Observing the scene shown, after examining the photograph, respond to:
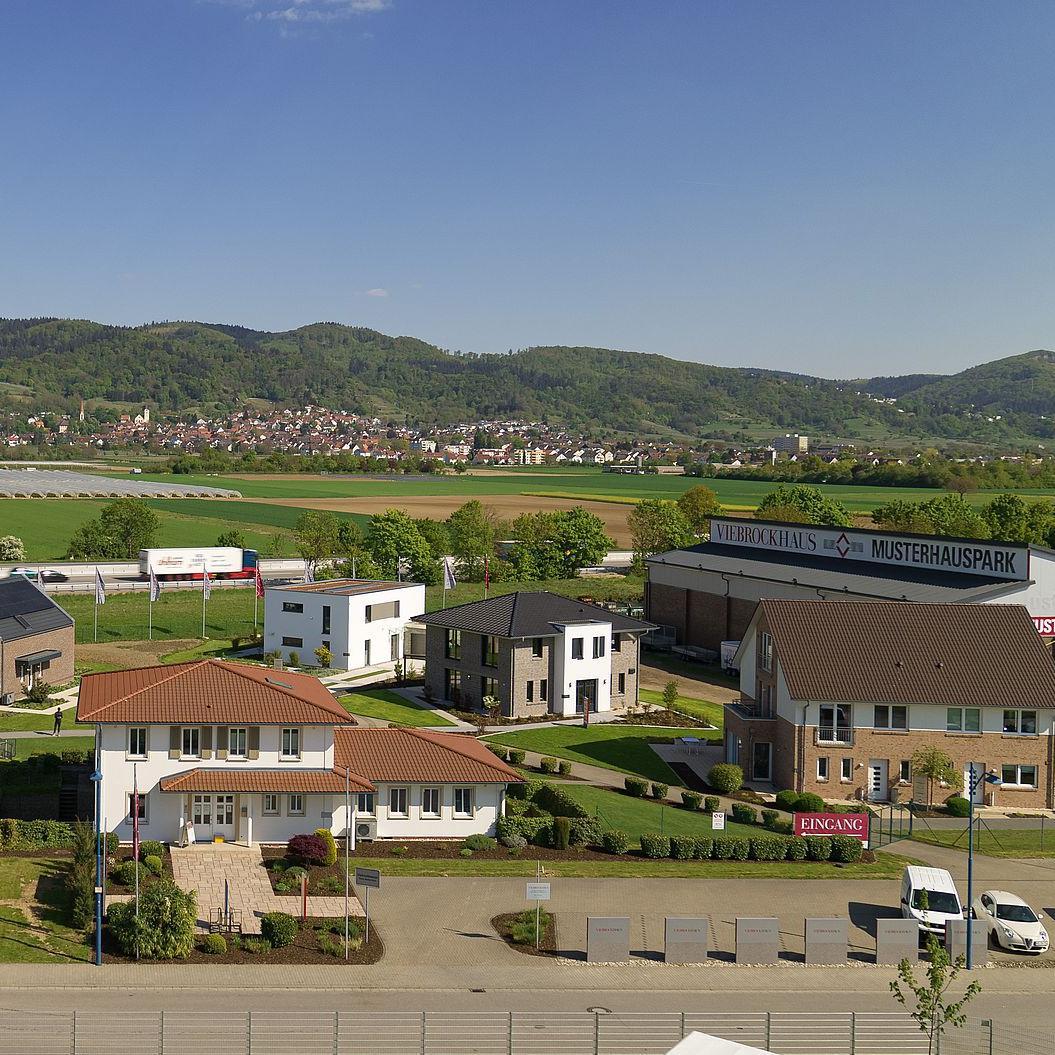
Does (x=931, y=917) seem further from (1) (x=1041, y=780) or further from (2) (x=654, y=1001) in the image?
(1) (x=1041, y=780)

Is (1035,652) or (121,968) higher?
(1035,652)

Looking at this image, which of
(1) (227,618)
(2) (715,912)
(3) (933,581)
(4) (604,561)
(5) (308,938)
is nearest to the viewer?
(5) (308,938)

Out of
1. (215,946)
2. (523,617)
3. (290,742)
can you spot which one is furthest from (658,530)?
(215,946)

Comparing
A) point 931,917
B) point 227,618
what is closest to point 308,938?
point 931,917

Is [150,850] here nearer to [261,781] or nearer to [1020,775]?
[261,781]

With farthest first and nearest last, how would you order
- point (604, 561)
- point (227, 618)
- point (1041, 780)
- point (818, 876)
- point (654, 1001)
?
point (604, 561), point (227, 618), point (1041, 780), point (818, 876), point (654, 1001)

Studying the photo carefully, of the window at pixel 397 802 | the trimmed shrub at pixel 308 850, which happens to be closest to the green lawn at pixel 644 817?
the window at pixel 397 802

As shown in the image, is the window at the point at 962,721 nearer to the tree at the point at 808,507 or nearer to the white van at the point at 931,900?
the white van at the point at 931,900
